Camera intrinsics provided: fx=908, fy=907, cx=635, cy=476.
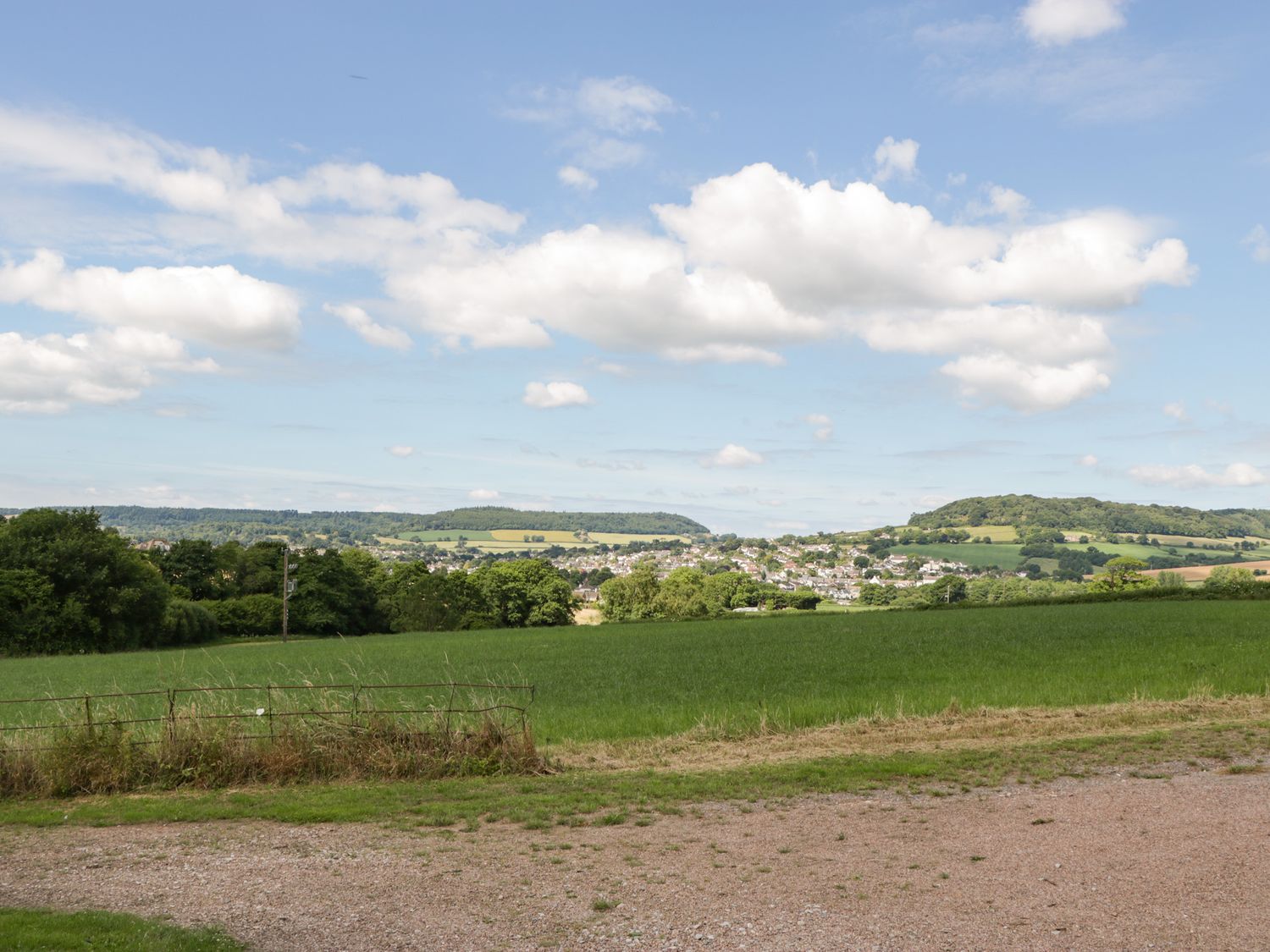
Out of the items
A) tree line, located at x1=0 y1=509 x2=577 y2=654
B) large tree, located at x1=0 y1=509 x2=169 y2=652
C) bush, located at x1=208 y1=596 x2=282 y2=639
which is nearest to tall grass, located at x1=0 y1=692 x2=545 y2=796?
large tree, located at x1=0 y1=509 x2=169 y2=652

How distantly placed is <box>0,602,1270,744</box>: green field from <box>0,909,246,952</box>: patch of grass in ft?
31.1

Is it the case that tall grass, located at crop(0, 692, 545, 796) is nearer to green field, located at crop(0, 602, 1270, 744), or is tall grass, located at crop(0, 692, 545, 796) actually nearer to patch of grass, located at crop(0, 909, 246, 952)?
green field, located at crop(0, 602, 1270, 744)

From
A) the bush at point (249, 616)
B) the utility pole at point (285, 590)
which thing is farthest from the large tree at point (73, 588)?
the bush at point (249, 616)

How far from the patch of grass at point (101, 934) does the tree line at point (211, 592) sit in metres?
60.1

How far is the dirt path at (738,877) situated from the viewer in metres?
6.64

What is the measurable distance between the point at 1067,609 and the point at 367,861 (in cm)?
5151

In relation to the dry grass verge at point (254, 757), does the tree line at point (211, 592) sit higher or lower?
lower

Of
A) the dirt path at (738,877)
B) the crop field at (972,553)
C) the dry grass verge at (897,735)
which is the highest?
the dirt path at (738,877)

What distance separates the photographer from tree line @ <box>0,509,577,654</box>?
58438 mm

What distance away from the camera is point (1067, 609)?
52.1m

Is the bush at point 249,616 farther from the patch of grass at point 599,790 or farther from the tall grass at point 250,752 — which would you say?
the patch of grass at point 599,790

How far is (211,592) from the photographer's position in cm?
8425

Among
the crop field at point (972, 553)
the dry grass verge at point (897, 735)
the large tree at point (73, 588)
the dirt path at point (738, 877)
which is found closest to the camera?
the dirt path at point (738, 877)

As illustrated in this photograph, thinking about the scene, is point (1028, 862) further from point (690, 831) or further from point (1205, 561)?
point (1205, 561)
